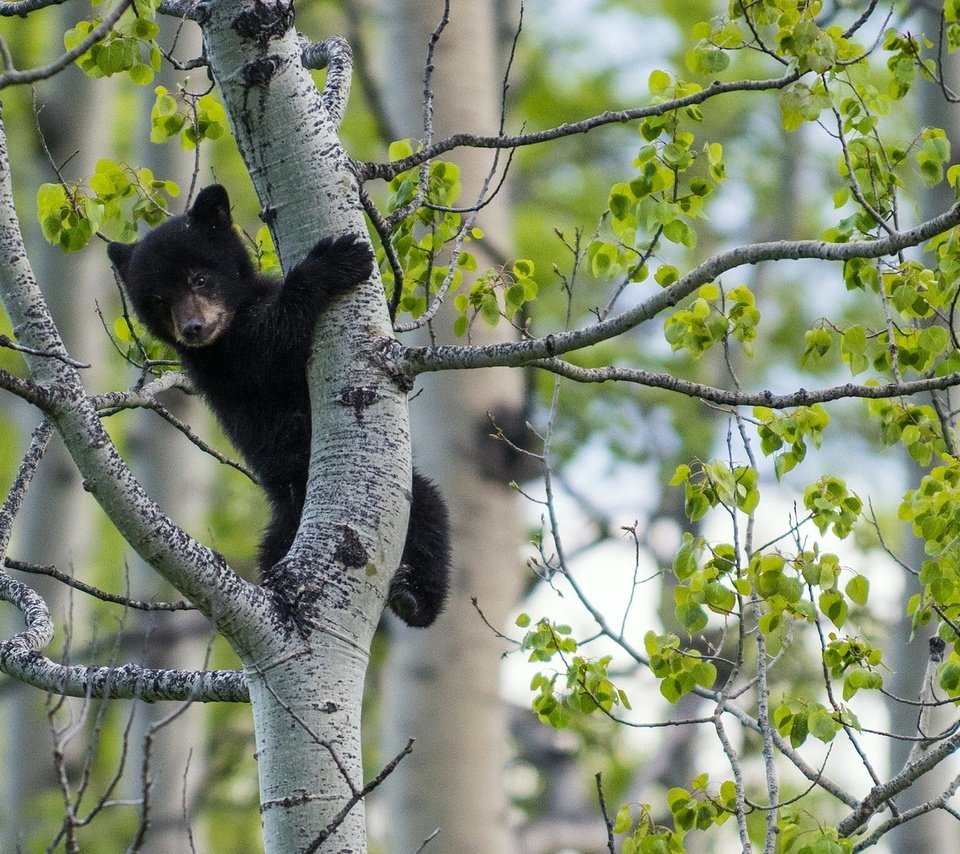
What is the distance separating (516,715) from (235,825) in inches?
232

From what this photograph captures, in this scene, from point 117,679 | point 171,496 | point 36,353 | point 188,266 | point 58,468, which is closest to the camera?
point 36,353

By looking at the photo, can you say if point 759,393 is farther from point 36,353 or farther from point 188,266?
point 188,266

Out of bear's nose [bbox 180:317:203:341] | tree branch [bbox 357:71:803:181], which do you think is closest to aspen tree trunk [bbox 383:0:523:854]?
bear's nose [bbox 180:317:203:341]

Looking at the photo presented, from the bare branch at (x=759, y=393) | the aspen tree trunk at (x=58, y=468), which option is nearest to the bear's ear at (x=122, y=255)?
the bare branch at (x=759, y=393)

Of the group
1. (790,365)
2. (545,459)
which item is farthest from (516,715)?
(545,459)

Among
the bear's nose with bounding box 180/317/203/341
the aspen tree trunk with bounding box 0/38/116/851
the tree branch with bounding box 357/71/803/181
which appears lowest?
the tree branch with bounding box 357/71/803/181

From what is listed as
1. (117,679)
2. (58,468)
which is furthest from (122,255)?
(58,468)

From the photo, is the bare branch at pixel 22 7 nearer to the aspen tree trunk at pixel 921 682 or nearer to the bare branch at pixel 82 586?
the bare branch at pixel 82 586

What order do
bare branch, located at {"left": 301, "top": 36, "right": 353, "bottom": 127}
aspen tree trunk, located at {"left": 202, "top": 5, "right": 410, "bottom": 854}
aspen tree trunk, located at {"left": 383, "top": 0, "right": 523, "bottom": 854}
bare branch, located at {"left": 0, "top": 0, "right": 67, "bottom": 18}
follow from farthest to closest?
aspen tree trunk, located at {"left": 383, "top": 0, "right": 523, "bottom": 854}, bare branch, located at {"left": 301, "top": 36, "right": 353, "bottom": 127}, bare branch, located at {"left": 0, "top": 0, "right": 67, "bottom": 18}, aspen tree trunk, located at {"left": 202, "top": 5, "right": 410, "bottom": 854}

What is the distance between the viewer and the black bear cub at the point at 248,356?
4.57 meters

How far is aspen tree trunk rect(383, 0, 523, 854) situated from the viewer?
673 cm

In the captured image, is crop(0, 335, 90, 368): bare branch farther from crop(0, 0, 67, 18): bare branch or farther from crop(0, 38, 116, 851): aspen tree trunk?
crop(0, 38, 116, 851): aspen tree trunk

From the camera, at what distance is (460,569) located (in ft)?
23.3

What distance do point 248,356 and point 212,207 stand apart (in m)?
0.99
